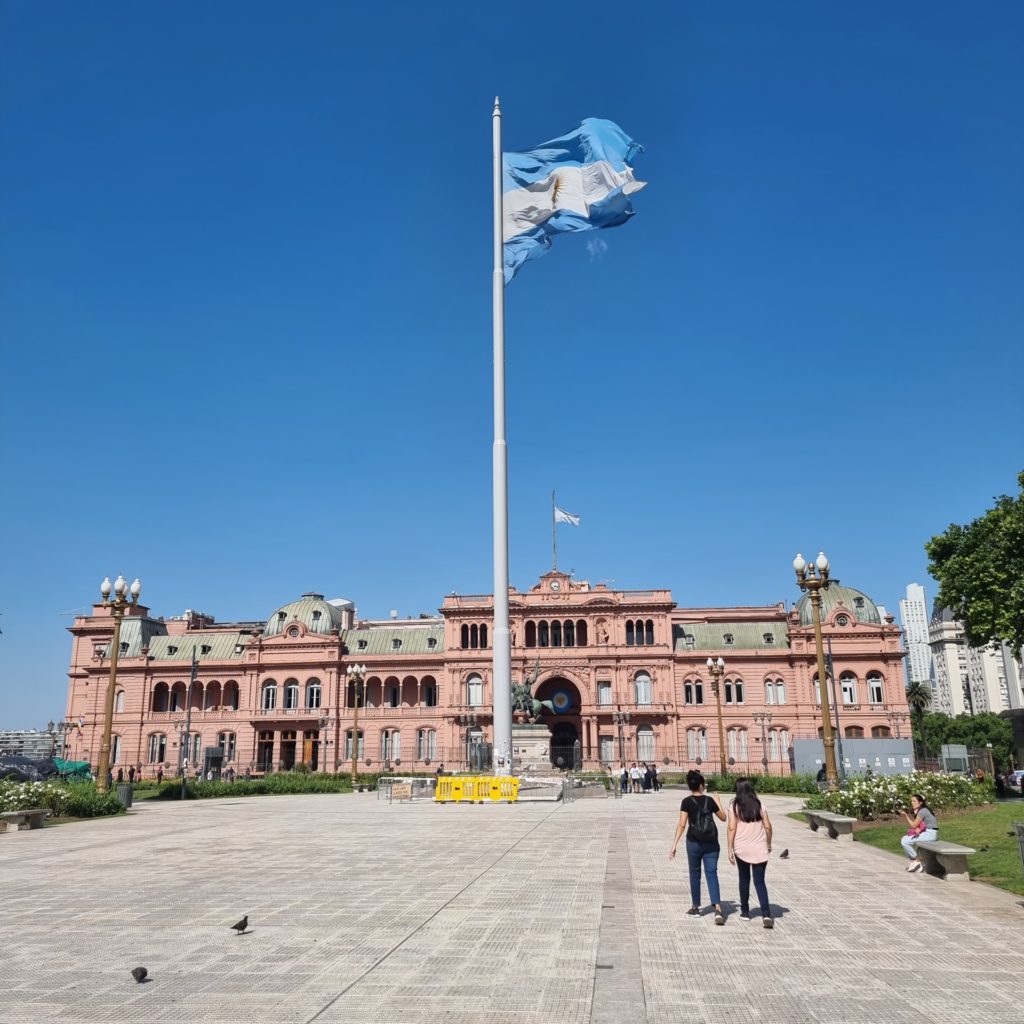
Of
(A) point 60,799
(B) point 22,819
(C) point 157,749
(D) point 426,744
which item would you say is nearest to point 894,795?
(B) point 22,819

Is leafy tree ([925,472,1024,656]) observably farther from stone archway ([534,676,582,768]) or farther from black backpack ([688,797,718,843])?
stone archway ([534,676,582,768])

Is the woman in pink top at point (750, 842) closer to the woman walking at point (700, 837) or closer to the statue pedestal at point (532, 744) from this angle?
the woman walking at point (700, 837)

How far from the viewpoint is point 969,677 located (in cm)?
15575

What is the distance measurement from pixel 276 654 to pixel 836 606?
162 feet

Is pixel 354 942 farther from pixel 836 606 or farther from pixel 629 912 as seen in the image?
pixel 836 606

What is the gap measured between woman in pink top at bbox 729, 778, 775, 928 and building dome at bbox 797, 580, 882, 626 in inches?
2631

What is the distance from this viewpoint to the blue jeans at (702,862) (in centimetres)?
1052

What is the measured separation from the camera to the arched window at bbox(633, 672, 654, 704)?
2844 inches

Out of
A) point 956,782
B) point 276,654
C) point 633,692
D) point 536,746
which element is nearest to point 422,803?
point 536,746

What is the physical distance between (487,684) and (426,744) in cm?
757

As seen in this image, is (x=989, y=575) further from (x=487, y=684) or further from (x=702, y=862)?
(x=487, y=684)

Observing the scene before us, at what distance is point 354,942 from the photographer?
946 cm

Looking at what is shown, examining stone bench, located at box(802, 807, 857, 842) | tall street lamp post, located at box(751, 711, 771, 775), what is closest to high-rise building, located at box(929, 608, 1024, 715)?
tall street lamp post, located at box(751, 711, 771, 775)

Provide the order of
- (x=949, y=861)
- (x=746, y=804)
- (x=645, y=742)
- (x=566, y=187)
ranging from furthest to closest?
(x=645, y=742) < (x=566, y=187) < (x=949, y=861) < (x=746, y=804)
